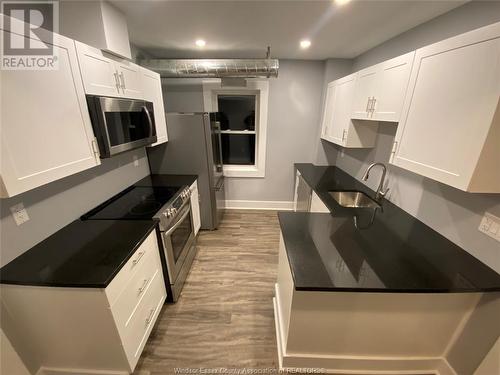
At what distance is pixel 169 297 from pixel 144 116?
69.3 inches

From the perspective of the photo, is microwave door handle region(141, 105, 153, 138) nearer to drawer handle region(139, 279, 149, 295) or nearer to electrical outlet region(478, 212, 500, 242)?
drawer handle region(139, 279, 149, 295)

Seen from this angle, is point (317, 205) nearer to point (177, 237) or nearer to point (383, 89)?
point (383, 89)

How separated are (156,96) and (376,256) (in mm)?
2553

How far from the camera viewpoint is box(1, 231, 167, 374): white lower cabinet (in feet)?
3.76

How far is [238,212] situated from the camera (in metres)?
3.89

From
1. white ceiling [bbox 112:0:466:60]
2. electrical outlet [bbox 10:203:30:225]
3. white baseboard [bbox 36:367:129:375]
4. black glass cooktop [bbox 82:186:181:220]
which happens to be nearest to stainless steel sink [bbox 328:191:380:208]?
white ceiling [bbox 112:0:466:60]

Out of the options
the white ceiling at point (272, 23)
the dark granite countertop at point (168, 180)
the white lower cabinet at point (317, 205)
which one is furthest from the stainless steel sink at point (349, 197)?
the dark granite countertop at point (168, 180)

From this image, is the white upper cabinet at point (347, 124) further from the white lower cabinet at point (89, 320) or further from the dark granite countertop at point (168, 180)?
the white lower cabinet at point (89, 320)

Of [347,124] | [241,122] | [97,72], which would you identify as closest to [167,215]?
[97,72]

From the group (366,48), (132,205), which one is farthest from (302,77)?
(132,205)

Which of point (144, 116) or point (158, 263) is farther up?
point (144, 116)

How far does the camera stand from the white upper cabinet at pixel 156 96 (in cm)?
208

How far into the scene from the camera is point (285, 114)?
11.3 feet

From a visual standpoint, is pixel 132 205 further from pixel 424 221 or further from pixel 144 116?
pixel 424 221
